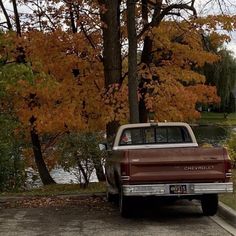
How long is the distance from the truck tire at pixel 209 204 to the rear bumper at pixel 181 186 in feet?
1.99

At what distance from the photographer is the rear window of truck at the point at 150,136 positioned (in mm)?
11719

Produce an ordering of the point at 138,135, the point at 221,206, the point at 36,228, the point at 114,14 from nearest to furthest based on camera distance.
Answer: the point at 36,228 < the point at 221,206 < the point at 138,135 < the point at 114,14

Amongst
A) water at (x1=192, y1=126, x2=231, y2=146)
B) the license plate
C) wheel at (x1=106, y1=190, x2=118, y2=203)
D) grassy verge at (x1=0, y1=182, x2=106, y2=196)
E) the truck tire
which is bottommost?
water at (x1=192, y1=126, x2=231, y2=146)

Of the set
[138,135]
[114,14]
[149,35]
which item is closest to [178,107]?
[149,35]

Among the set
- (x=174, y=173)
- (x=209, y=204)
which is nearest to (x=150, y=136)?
(x=209, y=204)

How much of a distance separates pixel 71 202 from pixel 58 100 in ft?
21.3

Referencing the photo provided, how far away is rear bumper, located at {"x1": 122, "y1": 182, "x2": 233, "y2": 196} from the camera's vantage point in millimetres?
9070

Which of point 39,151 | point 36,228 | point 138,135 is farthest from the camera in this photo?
point 39,151

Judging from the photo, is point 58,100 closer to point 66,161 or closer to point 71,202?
point 66,161

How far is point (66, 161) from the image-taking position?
14.8 m

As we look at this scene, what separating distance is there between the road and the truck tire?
0.50 feet

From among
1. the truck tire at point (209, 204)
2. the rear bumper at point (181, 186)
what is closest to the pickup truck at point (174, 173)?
the rear bumper at point (181, 186)

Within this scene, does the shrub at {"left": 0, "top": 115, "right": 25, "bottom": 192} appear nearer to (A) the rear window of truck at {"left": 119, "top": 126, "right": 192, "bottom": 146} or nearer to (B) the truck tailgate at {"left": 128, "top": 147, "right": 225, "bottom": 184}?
(A) the rear window of truck at {"left": 119, "top": 126, "right": 192, "bottom": 146}

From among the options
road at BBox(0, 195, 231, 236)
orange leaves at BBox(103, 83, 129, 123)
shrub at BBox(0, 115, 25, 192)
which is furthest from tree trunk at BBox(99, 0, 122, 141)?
road at BBox(0, 195, 231, 236)
